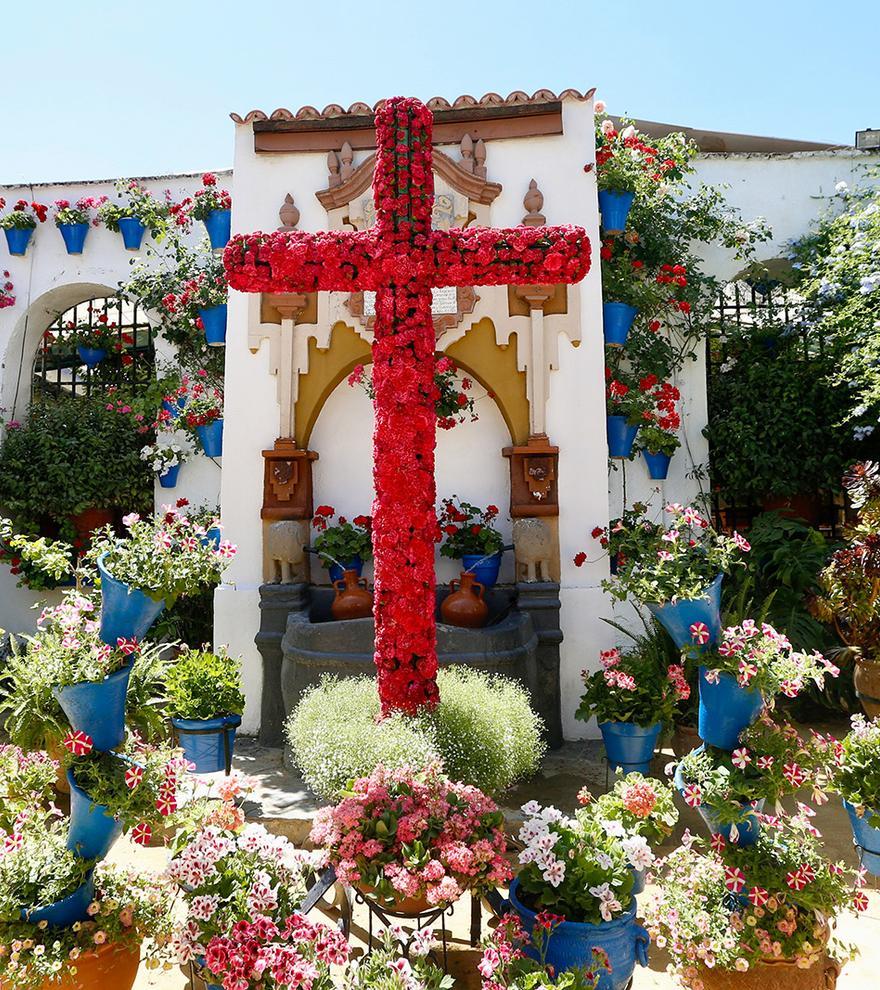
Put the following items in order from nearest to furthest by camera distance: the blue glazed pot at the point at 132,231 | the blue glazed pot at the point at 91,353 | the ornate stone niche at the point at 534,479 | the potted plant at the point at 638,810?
the potted plant at the point at 638,810, the ornate stone niche at the point at 534,479, the blue glazed pot at the point at 132,231, the blue glazed pot at the point at 91,353

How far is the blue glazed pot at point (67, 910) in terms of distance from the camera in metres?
2.50

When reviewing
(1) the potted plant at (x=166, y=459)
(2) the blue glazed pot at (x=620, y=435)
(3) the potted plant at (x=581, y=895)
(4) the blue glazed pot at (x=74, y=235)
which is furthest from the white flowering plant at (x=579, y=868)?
(4) the blue glazed pot at (x=74, y=235)

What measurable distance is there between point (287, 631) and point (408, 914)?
3164mm

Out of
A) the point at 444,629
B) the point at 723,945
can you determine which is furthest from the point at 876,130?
the point at 723,945

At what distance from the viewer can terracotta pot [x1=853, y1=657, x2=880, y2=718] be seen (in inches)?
214

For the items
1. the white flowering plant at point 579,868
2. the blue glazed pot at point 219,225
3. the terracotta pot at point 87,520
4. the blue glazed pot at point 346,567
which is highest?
the blue glazed pot at point 219,225

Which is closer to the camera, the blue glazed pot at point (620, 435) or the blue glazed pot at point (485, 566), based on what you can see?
the blue glazed pot at point (485, 566)

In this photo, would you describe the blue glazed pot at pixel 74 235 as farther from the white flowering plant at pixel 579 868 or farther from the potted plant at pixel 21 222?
the white flowering plant at pixel 579 868

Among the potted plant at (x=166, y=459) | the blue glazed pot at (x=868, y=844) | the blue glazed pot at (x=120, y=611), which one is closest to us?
the blue glazed pot at (x=120, y=611)

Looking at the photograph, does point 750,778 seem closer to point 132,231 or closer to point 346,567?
point 346,567

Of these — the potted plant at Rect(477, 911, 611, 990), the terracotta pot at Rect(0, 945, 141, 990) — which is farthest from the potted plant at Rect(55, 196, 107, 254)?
the potted plant at Rect(477, 911, 611, 990)

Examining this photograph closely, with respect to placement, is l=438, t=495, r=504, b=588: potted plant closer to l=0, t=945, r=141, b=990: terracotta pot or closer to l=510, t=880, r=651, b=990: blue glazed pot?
l=510, t=880, r=651, b=990: blue glazed pot

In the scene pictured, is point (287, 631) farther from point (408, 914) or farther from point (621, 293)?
point (621, 293)

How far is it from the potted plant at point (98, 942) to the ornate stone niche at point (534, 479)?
153 inches
